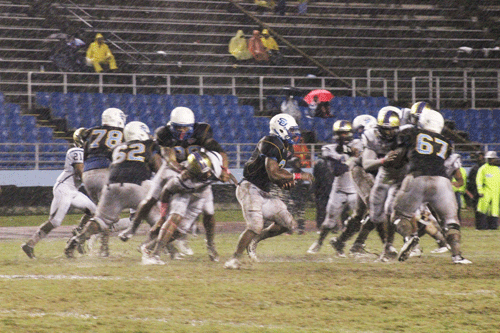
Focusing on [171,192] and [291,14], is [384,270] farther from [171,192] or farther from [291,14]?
[291,14]

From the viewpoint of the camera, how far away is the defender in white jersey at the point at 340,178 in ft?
35.3

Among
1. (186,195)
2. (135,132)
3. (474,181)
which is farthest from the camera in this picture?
(474,181)

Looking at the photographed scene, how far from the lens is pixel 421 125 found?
353 inches

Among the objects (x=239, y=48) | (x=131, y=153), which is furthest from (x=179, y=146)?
(x=239, y=48)

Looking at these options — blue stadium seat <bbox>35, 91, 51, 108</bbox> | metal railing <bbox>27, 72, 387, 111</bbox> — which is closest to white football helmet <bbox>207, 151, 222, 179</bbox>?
metal railing <bbox>27, 72, 387, 111</bbox>

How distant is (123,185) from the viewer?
9.43 meters

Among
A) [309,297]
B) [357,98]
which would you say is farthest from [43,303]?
[357,98]

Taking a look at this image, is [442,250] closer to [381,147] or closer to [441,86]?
[381,147]

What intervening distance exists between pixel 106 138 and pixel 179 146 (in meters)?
1.14

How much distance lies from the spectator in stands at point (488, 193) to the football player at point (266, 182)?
26.6 ft

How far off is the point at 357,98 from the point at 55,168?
9.52m

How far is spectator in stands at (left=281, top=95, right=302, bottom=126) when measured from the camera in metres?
21.6

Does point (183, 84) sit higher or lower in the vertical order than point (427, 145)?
higher

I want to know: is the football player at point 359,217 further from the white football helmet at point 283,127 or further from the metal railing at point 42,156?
the metal railing at point 42,156
